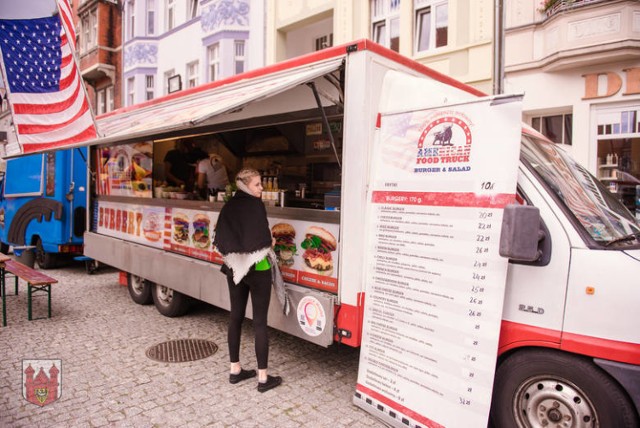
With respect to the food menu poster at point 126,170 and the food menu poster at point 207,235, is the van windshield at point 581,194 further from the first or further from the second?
the food menu poster at point 126,170

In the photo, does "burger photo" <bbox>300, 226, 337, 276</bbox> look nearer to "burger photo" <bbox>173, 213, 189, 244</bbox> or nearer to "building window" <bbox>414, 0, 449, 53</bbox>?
"burger photo" <bbox>173, 213, 189, 244</bbox>

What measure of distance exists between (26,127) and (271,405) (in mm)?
4474

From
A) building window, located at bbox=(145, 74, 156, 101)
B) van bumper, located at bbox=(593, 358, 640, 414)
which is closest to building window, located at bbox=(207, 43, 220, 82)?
building window, located at bbox=(145, 74, 156, 101)

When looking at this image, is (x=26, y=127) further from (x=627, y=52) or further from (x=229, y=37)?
(x=229, y=37)

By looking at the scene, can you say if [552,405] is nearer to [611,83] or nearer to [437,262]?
[437,262]

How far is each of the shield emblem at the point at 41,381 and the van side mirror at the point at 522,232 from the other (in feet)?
12.2

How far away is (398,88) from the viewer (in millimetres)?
3594

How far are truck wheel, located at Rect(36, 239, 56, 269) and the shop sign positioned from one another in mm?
11285

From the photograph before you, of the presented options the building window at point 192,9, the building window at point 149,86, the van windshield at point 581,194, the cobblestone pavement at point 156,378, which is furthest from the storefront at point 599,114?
the building window at point 149,86

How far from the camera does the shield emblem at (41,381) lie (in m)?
3.81

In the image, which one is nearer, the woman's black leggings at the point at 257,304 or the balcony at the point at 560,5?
the woman's black leggings at the point at 257,304

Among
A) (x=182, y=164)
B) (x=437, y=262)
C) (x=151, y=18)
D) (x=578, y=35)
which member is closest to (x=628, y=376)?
(x=437, y=262)

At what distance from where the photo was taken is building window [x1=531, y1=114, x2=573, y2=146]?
9.49 m

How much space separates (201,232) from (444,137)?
332 centimetres
